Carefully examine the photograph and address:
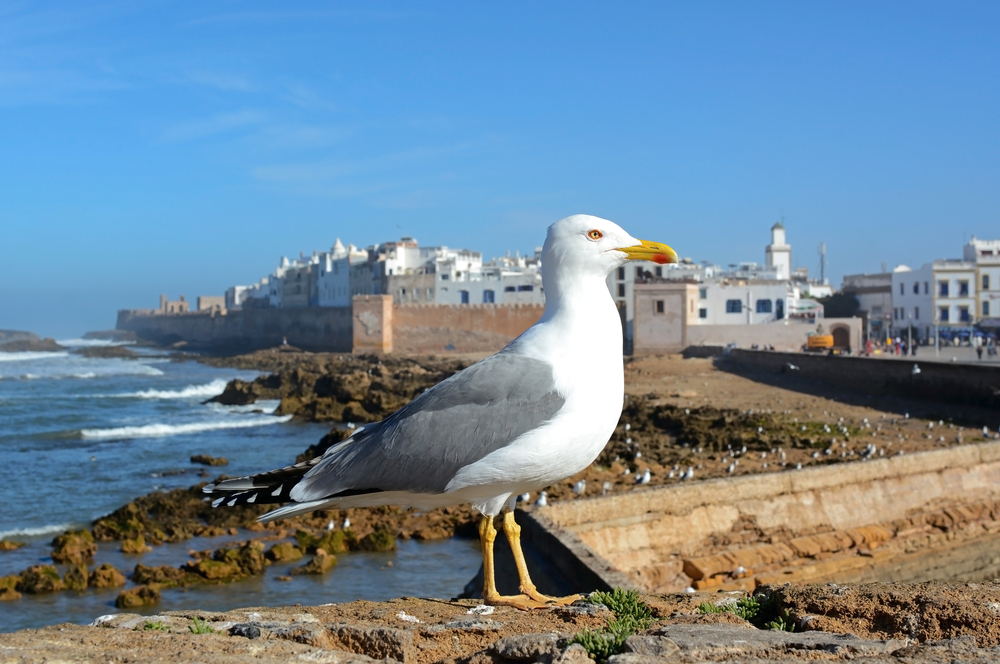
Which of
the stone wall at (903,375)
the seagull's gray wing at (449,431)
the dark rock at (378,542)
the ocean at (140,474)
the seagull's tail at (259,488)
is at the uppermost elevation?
the seagull's gray wing at (449,431)

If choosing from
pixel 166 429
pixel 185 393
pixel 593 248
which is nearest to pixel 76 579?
pixel 593 248

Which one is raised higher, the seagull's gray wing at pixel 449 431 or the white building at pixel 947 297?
the white building at pixel 947 297

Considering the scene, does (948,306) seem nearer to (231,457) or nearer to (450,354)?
(450,354)

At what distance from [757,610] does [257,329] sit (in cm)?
8343

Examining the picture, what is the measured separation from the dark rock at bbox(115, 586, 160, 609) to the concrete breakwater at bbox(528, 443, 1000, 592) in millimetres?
4731

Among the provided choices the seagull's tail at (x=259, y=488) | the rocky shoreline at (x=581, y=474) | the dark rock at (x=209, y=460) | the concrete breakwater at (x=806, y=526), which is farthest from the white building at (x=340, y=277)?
the seagull's tail at (x=259, y=488)

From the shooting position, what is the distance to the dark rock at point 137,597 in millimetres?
9836

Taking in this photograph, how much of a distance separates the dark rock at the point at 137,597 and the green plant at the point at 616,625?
7679mm

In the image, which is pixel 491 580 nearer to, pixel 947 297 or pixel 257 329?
pixel 947 297

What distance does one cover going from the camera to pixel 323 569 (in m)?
11.0

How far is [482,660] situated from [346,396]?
1092 inches

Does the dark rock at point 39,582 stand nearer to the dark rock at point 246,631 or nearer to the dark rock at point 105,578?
the dark rock at point 105,578

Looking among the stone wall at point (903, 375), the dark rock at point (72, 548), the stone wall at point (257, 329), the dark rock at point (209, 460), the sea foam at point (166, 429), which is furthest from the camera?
the stone wall at point (257, 329)

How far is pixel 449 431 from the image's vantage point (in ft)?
11.9
